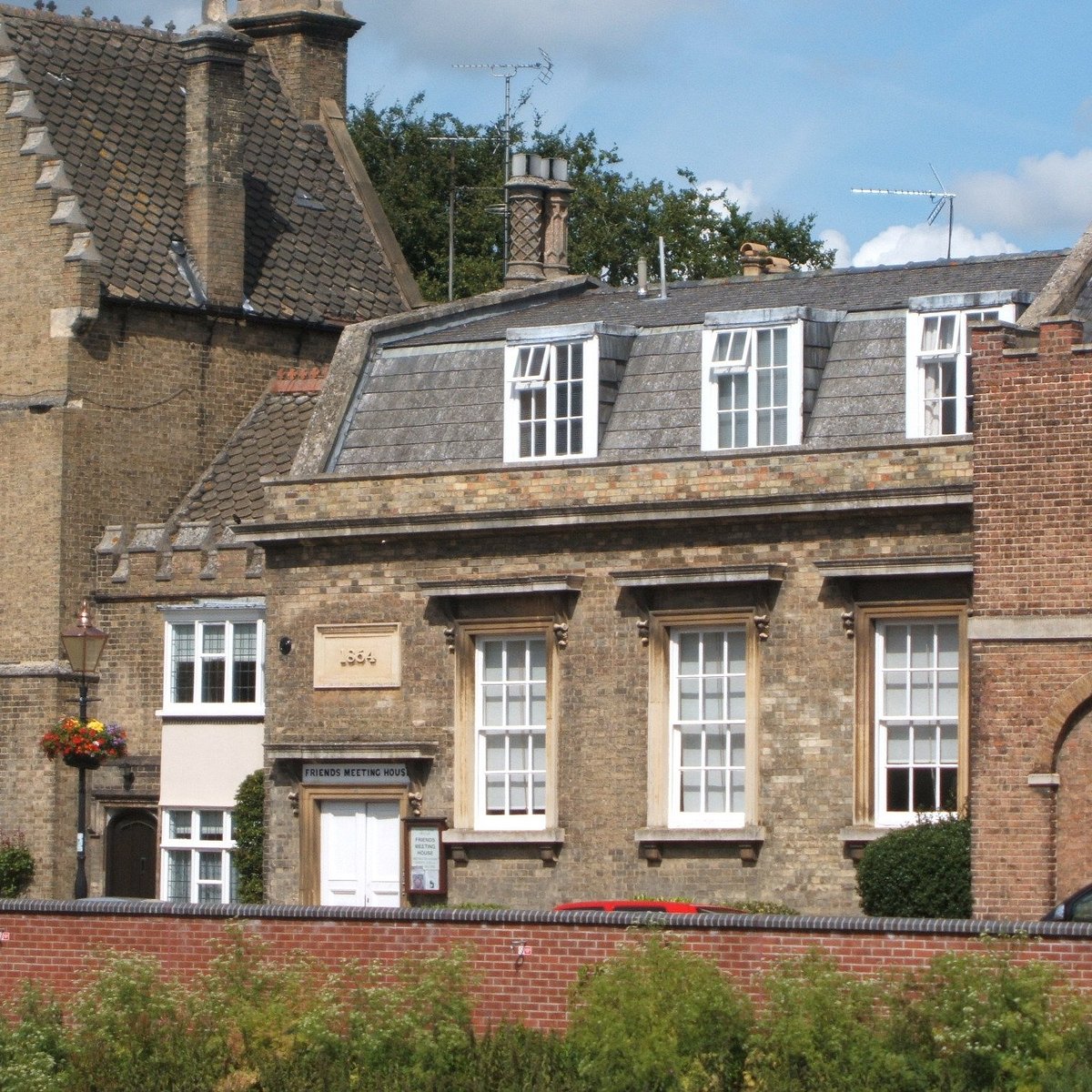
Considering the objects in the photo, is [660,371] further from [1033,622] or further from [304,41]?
[304,41]

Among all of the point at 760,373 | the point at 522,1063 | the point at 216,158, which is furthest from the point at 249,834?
the point at 522,1063

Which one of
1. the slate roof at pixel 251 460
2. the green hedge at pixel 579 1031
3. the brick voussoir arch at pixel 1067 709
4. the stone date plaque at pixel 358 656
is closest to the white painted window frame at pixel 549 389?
the stone date plaque at pixel 358 656

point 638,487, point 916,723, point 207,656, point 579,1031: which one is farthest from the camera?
point 207,656

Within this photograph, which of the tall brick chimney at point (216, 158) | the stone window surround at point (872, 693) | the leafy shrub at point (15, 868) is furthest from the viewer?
the tall brick chimney at point (216, 158)

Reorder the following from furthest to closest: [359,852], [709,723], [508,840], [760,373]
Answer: [359,852] < [508,840] < [760,373] < [709,723]

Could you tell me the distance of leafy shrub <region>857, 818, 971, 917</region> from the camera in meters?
30.5

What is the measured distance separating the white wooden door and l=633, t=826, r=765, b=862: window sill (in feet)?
11.9

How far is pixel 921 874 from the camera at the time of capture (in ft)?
101

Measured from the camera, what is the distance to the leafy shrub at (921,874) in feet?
→ 100

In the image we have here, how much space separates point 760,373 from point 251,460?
12.8 meters

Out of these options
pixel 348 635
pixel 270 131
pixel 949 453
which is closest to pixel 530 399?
pixel 348 635

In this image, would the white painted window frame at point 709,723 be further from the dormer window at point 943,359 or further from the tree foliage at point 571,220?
the tree foliage at point 571,220

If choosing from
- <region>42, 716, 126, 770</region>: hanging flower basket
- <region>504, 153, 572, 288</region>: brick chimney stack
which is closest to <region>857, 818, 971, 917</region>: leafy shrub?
<region>42, 716, 126, 770</region>: hanging flower basket

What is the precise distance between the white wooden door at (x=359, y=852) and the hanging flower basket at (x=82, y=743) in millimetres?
3700
